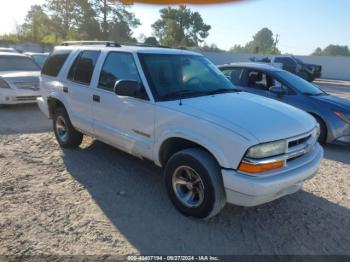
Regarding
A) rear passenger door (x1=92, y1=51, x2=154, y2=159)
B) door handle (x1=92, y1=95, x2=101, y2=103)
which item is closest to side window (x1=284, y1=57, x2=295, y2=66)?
rear passenger door (x1=92, y1=51, x2=154, y2=159)

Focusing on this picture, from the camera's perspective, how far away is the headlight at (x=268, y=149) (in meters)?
3.24

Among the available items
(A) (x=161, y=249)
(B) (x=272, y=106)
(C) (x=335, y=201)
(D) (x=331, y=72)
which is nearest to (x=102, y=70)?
(B) (x=272, y=106)

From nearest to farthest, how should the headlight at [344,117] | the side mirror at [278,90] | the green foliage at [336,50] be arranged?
the headlight at [344,117]
the side mirror at [278,90]
the green foliage at [336,50]

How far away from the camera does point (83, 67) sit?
5.36 metres

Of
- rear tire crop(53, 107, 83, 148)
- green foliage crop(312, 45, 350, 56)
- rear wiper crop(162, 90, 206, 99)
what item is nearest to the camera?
rear wiper crop(162, 90, 206, 99)

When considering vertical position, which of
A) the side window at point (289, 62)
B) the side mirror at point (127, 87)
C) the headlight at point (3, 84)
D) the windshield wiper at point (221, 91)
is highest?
the side mirror at point (127, 87)

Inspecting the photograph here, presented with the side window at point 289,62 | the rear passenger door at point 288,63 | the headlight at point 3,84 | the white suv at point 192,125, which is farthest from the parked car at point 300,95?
the side window at point 289,62

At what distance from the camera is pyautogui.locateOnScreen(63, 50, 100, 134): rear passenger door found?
5125 millimetres

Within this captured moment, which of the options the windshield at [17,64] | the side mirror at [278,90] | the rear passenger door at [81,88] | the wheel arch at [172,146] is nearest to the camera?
the wheel arch at [172,146]

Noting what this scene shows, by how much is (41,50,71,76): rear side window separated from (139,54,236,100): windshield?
2.11 m

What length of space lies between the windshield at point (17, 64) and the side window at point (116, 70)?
22.9 feet

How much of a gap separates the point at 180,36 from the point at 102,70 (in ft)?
196

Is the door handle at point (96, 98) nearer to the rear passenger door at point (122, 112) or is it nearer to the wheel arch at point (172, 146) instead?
the rear passenger door at point (122, 112)

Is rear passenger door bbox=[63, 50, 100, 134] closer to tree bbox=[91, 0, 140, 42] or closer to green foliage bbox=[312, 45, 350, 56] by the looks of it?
tree bbox=[91, 0, 140, 42]
